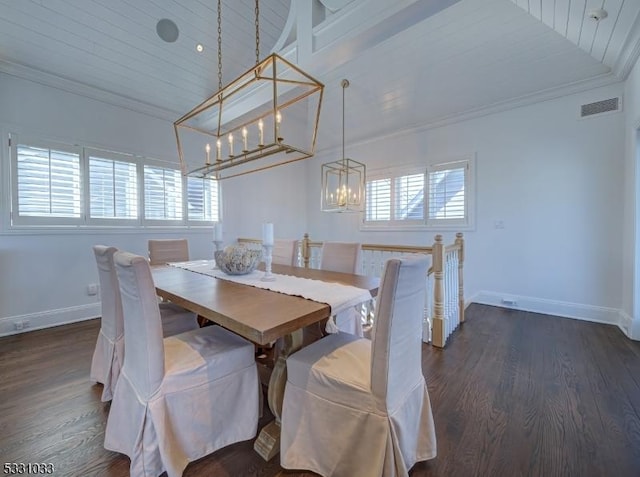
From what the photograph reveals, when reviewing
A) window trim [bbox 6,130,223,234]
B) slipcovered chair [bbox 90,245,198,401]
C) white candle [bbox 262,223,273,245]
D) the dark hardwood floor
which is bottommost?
the dark hardwood floor

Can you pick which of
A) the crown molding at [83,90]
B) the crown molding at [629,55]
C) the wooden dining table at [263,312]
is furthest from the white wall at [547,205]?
the crown molding at [83,90]

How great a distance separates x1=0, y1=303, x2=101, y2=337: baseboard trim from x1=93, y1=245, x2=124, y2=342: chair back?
209 cm

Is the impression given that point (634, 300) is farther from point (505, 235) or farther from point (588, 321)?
point (505, 235)

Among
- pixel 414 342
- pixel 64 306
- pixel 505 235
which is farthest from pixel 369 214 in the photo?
pixel 64 306

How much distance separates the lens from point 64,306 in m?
3.29

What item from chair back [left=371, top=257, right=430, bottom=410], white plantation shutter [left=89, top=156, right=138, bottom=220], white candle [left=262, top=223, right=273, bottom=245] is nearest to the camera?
chair back [left=371, top=257, right=430, bottom=410]

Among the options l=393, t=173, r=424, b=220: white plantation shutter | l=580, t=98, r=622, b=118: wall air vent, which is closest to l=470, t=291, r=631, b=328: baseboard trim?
l=393, t=173, r=424, b=220: white plantation shutter

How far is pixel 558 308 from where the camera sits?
354 cm

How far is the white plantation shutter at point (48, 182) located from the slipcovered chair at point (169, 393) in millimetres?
2747

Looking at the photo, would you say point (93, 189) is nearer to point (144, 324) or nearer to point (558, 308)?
point (144, 324)

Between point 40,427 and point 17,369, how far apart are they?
1.02 m

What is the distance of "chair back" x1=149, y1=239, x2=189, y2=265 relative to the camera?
3166 mm

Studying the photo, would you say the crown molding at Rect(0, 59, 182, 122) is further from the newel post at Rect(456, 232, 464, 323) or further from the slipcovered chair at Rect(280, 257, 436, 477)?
the newel post at Rect(456, 232, 464, 323)

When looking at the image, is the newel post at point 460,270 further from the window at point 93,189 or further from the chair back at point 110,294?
the window at point 93,189
